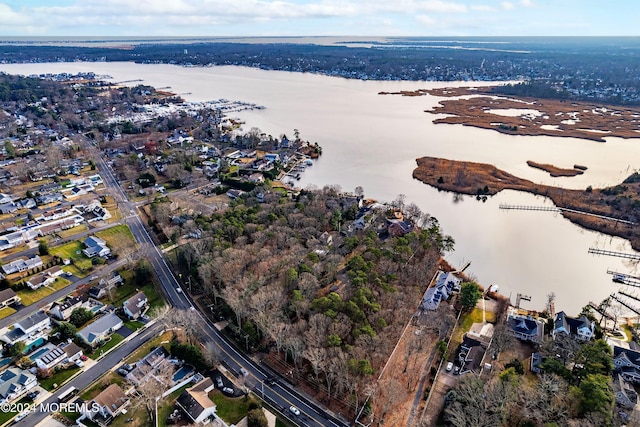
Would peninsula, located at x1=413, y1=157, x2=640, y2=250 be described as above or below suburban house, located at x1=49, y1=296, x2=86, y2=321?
above

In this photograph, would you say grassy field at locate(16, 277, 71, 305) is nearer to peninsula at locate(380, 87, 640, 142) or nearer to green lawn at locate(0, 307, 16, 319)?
green lawn at locate(0, 307, 16, 319)

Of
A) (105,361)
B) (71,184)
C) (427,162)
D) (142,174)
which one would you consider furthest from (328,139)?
(105,361)

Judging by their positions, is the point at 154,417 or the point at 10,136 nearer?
the point at 154,417

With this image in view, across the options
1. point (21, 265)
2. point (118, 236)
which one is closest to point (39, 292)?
point (21, 265)

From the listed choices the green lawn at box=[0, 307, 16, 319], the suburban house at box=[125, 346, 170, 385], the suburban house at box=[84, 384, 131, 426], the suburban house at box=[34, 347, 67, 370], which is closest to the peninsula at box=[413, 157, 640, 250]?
the suburban house at box=[125, 346, 170, 385]

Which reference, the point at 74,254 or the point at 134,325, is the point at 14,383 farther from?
the point at 74,254

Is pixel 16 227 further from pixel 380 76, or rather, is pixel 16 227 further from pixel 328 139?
pixel 380 76
